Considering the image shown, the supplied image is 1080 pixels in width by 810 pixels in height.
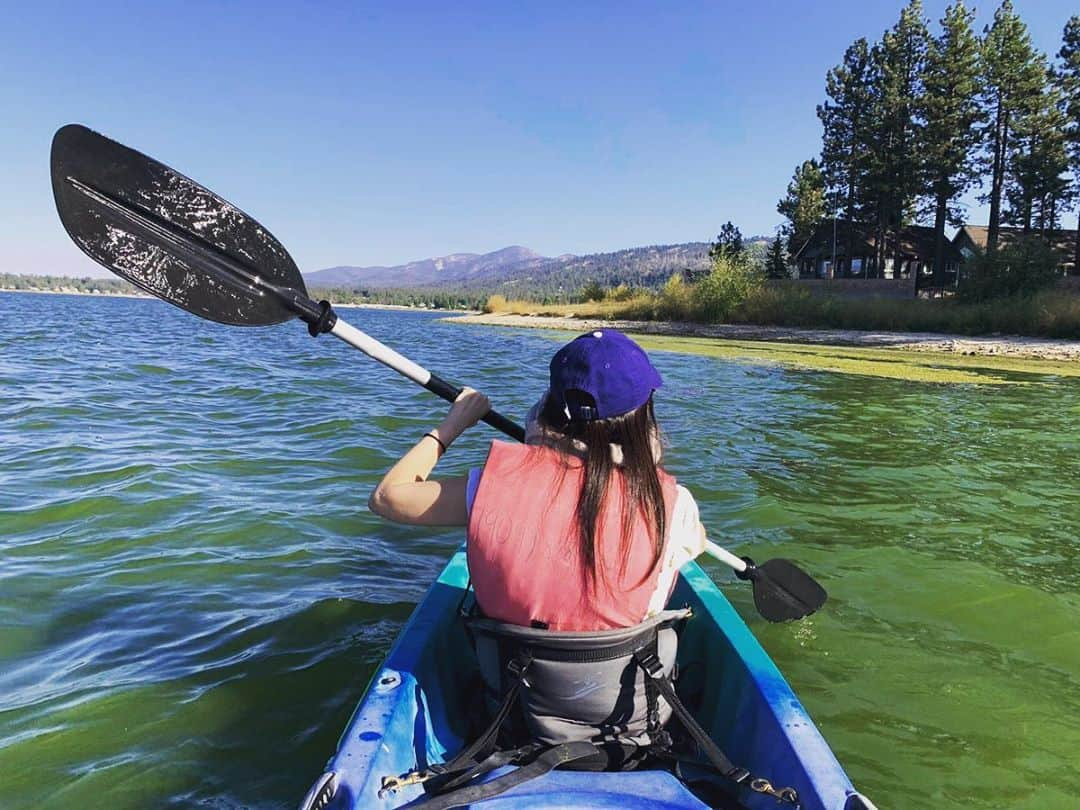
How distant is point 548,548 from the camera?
1949mm

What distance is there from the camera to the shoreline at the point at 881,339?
77.3 ft

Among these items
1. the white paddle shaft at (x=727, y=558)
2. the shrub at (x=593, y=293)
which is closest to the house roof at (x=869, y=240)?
the shrub at (x=593, y=293)

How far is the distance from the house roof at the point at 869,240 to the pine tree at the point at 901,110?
303 inches

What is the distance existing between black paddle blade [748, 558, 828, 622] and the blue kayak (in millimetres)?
371

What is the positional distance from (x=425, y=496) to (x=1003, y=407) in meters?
13.7

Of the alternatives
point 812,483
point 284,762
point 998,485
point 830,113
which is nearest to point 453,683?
point 284,762

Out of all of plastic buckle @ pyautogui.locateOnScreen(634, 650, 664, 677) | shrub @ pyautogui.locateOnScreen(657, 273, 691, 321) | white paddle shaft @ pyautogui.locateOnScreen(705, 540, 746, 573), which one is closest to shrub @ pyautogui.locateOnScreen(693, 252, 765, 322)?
shrub @ pyautogui.locateOnScreen(657, 273, 691, 321)

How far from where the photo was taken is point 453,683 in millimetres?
2994

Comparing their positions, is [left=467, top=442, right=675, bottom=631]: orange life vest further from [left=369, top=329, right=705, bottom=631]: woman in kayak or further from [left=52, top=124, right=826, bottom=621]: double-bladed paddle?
[left=52, top=124, right=826, bottom=621]: double-bladed paddle

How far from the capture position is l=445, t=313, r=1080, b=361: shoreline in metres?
23.5

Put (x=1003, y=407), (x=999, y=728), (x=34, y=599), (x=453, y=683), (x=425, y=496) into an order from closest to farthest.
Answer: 1. (x=425, y=496)
2. (x=453, y=683)
3. (x=999, y=728)
4. (x=34, y=599)
5. (x=1003, y=407)

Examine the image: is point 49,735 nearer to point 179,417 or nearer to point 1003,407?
point 179,417

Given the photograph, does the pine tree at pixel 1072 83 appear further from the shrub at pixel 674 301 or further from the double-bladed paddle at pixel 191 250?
the double-bladed paddle at pixel 191 250

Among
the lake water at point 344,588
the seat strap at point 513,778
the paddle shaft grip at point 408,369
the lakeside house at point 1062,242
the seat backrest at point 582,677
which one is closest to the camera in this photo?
the seat strap at point 513,778
